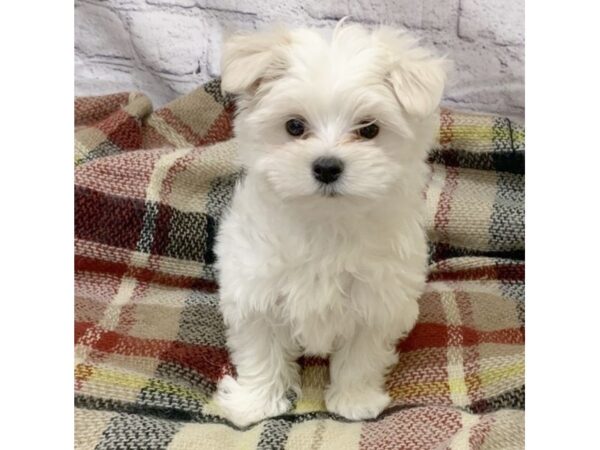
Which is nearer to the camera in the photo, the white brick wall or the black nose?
the black nose

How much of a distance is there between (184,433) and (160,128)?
3.89 ft

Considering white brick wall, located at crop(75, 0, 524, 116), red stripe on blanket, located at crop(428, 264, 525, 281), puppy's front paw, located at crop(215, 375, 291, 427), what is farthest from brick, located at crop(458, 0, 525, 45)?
puppy's front paw, located at crop(215, 375, 291, 427)

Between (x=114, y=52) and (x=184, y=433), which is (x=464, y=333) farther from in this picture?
(x=114, y=52)

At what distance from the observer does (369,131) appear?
149cm

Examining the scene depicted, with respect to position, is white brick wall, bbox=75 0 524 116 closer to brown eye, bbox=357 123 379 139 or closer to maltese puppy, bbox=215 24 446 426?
maltese puppy, bbox=215 24 446 426

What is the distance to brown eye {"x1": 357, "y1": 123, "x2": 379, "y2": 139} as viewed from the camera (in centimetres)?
148

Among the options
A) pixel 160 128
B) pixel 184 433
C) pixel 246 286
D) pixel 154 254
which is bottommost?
pixel 184 433

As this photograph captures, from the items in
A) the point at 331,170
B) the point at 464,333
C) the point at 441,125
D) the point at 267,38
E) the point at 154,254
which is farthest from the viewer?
the point at 441,125

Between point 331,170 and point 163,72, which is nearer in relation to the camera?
point 331,170

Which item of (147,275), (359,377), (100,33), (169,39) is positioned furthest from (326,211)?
(100,33)

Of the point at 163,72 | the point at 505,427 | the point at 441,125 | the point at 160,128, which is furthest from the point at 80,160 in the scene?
the point at 505,427

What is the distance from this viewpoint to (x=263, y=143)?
4.96 ft

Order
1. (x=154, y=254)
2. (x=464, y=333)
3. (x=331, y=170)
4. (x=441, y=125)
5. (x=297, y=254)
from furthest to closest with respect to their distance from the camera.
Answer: (x=441, y=125) < (x=154, y=254) < (x=464, y=333) < (x=297, y=254) < (x=331, y=170)

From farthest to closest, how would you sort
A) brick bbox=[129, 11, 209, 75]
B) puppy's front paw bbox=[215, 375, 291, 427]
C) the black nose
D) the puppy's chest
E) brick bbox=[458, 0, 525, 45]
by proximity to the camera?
brick bbox=[129, 11, 209, 75]
brick bbox=[458, 0, 525, 45]
puppy's front paw bbox=[215, 375, 291, 427]
the puppy's chest
the black nose
